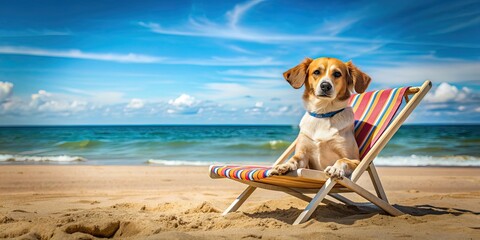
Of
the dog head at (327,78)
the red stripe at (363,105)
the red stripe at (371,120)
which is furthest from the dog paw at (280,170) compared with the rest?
the red stripe at (363,105)

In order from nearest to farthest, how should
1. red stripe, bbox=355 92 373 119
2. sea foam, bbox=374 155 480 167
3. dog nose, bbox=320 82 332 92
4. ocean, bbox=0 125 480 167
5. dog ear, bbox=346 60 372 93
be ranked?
dog nose, bbox=320 82 332 92
dog ear, bbox=346 60 372 93
red stripe, bbox=355 92 373 119
sea foam, bbox=374 155 480 167
ocean, bbox=0 125 480 167

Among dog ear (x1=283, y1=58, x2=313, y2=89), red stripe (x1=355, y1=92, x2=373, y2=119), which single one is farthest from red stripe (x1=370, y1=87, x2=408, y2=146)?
dog ear (x1=283, y1=58, x2=313, y2=89)

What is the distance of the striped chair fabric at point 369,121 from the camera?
157 inches

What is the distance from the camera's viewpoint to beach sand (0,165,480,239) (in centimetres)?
352

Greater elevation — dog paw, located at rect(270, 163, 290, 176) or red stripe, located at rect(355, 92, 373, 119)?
red stripe, located at rect(355, 92, 373, 119)

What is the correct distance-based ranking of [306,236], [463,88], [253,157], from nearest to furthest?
[306,236], [253,157], [463,88]

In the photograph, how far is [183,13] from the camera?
25.1 meters

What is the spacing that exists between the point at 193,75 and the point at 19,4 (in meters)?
9.50

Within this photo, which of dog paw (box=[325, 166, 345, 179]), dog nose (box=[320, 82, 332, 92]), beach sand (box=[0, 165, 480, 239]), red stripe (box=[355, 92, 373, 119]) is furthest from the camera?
red stripe (box=[355, 92, 373, 119])

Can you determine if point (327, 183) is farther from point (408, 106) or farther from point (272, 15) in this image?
point (272, 15)

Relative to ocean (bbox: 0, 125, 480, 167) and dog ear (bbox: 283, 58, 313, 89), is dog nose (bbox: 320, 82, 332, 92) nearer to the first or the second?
dog ear (bbox: 283, 58, 313, 89)

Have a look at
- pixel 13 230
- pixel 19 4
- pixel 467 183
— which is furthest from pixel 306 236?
pixel 19 4

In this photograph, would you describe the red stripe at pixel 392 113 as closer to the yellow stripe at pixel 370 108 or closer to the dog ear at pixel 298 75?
the yellow stripe at pixel 370 108

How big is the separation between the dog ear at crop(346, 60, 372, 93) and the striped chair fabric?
0.31m
